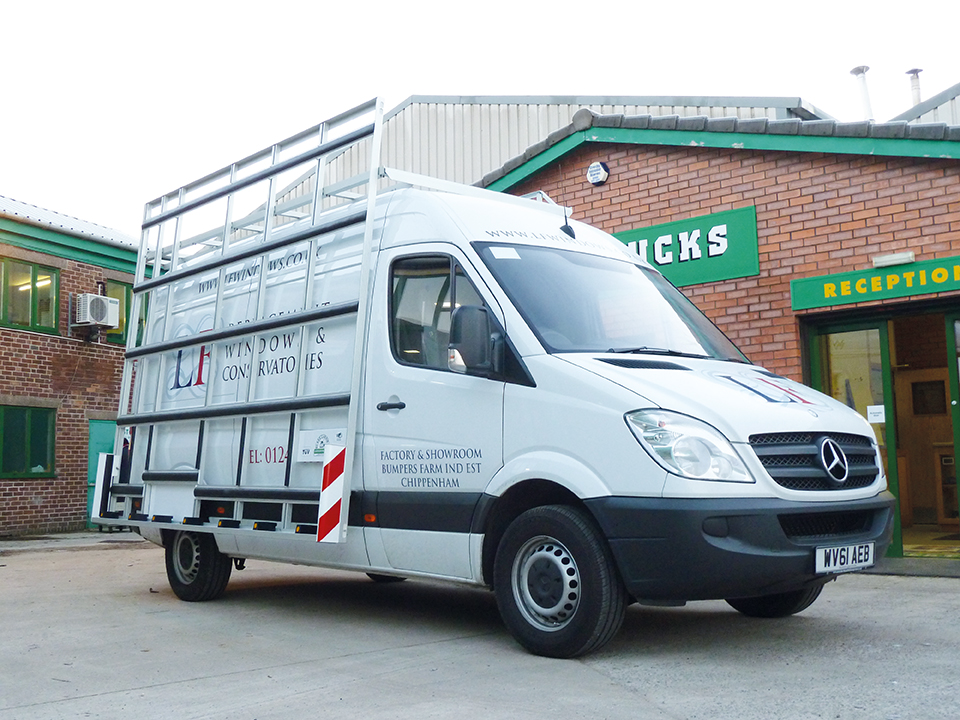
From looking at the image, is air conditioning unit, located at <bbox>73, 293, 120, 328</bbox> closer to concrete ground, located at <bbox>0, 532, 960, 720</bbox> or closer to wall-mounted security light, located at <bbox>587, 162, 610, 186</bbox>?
wall-mounted security light, located at <bbox>587, 162, 610, 186</bbox>

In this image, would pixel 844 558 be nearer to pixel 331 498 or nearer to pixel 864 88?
pixel 331 498

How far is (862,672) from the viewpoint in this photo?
16.0 feet

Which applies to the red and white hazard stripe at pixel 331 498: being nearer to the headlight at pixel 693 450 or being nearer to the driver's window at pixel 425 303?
the driver's window at pixel 425 303

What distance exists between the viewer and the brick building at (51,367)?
17641 millimetres

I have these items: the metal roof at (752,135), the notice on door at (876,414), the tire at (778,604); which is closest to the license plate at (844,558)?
the tire at (778,604)

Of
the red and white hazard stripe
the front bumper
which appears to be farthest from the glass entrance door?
the red and white hazard stripe

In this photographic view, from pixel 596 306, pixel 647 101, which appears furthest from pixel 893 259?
pixel 647 101

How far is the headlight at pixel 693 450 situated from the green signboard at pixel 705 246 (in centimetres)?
567

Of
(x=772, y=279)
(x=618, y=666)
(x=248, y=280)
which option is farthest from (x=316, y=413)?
(x=772, y=279)

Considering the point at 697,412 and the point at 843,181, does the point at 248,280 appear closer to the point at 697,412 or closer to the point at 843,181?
the point at 697,412

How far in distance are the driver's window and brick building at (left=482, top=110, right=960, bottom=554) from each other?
4998mm

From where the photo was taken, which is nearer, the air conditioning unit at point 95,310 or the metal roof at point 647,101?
the metal roof at point 647,101

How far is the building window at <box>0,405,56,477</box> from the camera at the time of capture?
17.5m

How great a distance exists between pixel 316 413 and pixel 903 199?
230 inches
